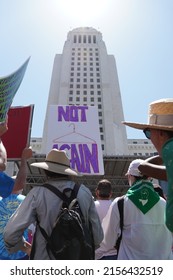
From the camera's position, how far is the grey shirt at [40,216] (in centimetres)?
203

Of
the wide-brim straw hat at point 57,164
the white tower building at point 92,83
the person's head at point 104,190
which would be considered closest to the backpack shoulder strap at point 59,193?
the wide-brim straw hat at point 57,164

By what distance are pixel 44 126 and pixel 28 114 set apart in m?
49.2

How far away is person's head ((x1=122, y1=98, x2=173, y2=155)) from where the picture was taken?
1.54 meters

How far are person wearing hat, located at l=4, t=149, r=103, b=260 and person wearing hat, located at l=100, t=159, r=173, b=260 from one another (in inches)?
12.7

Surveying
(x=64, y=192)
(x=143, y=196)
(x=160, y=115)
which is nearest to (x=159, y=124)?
(x=160, y=115)

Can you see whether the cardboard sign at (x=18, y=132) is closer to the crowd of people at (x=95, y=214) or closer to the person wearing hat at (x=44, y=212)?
the crowd of people at (x=95, y=214)

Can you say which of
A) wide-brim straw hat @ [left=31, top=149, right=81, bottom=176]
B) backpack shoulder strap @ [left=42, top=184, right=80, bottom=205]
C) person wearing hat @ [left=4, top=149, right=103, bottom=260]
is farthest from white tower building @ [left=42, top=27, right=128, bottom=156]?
backpack shoulder strap @ [left=42, top=184, right=80, bottom=205]

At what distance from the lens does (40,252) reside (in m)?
2.00

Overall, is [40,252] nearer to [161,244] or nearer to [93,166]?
[161,244]

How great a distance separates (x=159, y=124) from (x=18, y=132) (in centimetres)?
234

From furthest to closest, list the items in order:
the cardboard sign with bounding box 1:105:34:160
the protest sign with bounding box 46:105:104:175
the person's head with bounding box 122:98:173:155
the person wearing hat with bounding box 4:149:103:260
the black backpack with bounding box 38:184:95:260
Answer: the protest sign with bounding box 46:105:104:175, the cardboard sign with bounding box 1:105:34:160, the person wearing hat with bounding box 4:149:103:260, the black backpack with bounding box 38:184:95:260, the person's head with bounding box 122:98:173:155

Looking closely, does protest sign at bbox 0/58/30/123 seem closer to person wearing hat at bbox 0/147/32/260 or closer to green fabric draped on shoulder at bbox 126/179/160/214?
person wearing hat at bbox 0/147/32/260

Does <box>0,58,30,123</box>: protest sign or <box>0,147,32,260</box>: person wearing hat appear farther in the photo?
<box>0,147,32,260</box>: person wearing hat

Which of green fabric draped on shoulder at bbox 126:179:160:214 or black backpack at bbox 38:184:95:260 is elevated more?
green fabric draped on shoulder at bbox 126:179:160:214
